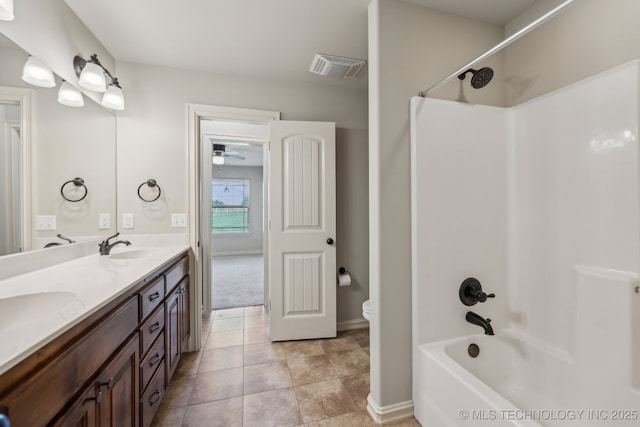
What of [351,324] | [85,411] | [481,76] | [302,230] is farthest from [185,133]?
[351,324]

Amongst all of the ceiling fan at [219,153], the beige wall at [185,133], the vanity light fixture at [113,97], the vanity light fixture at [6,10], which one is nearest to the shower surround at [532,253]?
the beige wall at [185,133]

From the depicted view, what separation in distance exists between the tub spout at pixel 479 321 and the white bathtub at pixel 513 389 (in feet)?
0.34

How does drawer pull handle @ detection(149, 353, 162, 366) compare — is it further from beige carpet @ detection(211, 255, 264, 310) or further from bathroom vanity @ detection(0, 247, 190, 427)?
beige carpet @ detection(211, 255, 264, 310)

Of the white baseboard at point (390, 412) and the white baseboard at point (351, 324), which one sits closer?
the white baseboard at point (390, 412)

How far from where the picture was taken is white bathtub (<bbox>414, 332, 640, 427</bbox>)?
3.54 feet

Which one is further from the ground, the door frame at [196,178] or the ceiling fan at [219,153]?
the ceiling fan at [219,153]

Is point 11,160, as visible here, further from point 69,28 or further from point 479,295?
point 479,295

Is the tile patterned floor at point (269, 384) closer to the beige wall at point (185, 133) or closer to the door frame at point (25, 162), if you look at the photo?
the beige wall at point (185, 133)

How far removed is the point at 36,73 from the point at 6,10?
30 centimetres

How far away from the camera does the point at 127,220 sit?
2.09 metres

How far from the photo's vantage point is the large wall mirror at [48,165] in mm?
1235

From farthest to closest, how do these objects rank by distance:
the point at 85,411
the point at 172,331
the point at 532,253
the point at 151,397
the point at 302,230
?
the point at 302,230 < the point at 172,331 < the point at 532,253 < the point at 151,397 < the point at 85,411

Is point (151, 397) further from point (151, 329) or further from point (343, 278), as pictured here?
point (343, 278)

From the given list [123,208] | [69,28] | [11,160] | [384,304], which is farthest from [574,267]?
[69,28]
